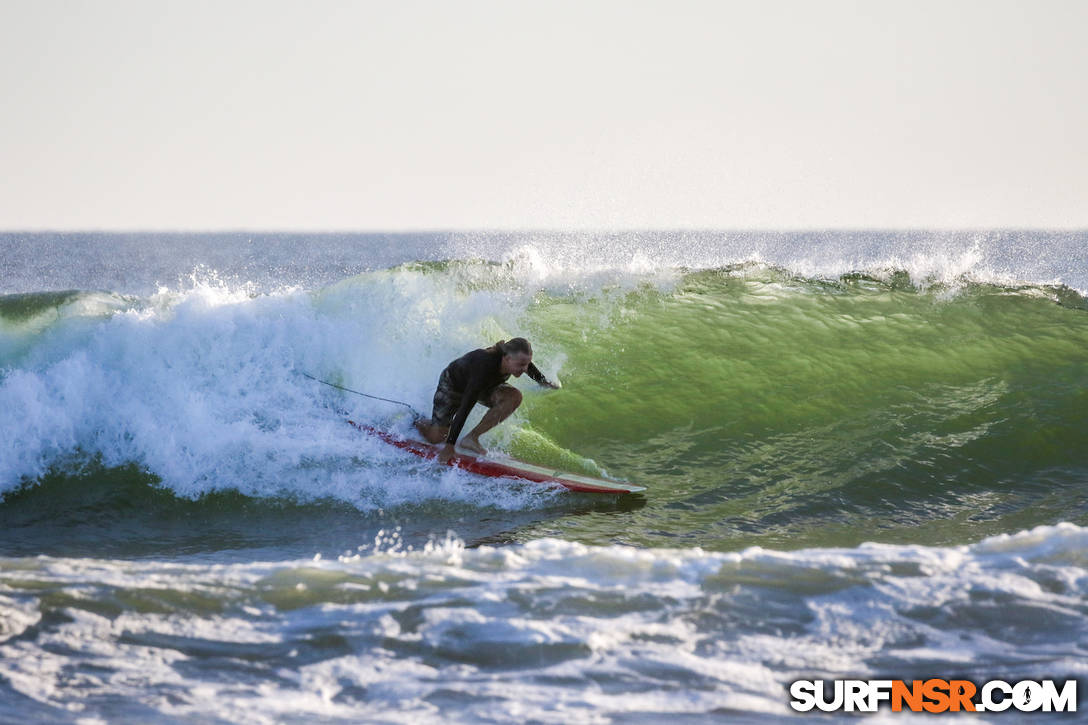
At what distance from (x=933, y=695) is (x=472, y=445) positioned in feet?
14.6

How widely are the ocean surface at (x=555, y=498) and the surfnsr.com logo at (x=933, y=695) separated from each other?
8 cm

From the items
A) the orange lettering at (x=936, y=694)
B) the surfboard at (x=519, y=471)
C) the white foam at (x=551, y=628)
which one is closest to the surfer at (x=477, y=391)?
the surfboard at (x=519, y=471)

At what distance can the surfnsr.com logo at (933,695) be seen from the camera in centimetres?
411

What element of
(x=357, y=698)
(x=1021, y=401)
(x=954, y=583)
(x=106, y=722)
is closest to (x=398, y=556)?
(x=357, y=698)

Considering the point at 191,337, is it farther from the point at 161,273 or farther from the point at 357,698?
the point at 161,273

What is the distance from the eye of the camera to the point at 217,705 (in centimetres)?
408

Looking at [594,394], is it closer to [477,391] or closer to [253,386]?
[477,391]

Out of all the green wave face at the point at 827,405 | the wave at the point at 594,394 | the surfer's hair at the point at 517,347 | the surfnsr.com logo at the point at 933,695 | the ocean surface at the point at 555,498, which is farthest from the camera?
the wave at the point at 594,394

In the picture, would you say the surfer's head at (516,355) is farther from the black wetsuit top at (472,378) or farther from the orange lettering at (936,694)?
the orange lettering at (936,694)

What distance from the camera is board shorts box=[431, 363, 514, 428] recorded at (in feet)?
26.2

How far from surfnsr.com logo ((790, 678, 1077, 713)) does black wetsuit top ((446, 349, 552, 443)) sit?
3886 mm

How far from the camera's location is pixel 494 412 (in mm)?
8008

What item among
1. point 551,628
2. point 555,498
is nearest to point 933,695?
point 551,628

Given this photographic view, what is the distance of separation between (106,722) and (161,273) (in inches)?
1925
